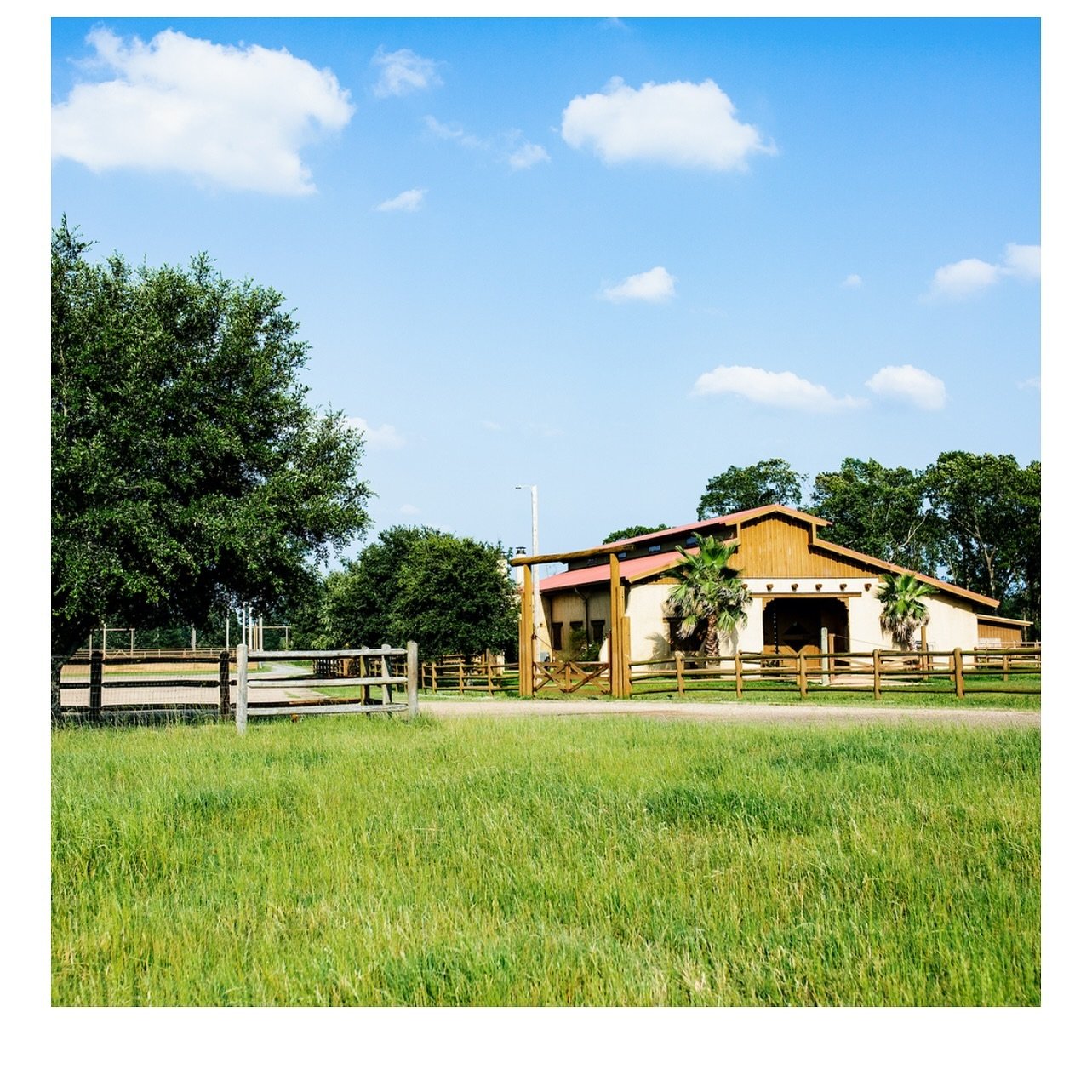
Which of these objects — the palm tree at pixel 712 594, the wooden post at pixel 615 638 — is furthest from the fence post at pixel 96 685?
the palm tree at pixel 712 594

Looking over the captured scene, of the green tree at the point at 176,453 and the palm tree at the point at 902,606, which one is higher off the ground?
the green tree at the point at 176,453

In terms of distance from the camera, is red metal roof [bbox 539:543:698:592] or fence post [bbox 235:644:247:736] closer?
fence post [bbox 235:644:247:736]

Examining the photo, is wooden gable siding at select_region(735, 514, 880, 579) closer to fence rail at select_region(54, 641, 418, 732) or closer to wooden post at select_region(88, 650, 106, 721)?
fence rail at select_region(54, 641, 418, 732)

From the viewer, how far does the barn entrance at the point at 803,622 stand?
34875 millimetres

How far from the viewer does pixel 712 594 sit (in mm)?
31812

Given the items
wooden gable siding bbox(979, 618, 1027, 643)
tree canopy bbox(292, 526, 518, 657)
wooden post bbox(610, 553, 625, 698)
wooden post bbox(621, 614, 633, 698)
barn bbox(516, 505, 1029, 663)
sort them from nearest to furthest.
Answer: wooden post bbox(610, 553, 625, 698) → wooden post bbox(621, 614, 633, 698) → barn bbox(516, 505, 1029, 663) → tree canopy bbox(292, 526, 518, 657) → wooden gable siding bbox(979, 618, 1027, 643)

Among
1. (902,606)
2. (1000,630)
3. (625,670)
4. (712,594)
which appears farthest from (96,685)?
(1000,630)

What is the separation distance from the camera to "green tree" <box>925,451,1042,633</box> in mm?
36250

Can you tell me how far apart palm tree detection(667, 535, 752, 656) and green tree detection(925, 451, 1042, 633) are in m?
10.1

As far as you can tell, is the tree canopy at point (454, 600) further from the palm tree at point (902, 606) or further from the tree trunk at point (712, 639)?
the palm tree at point (902, 606)

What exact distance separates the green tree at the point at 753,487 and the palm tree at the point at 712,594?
20.3 meters

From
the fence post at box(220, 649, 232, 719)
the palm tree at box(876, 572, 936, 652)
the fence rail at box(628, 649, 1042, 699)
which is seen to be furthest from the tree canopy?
the fence post at box(220, 649, 232, 719)
